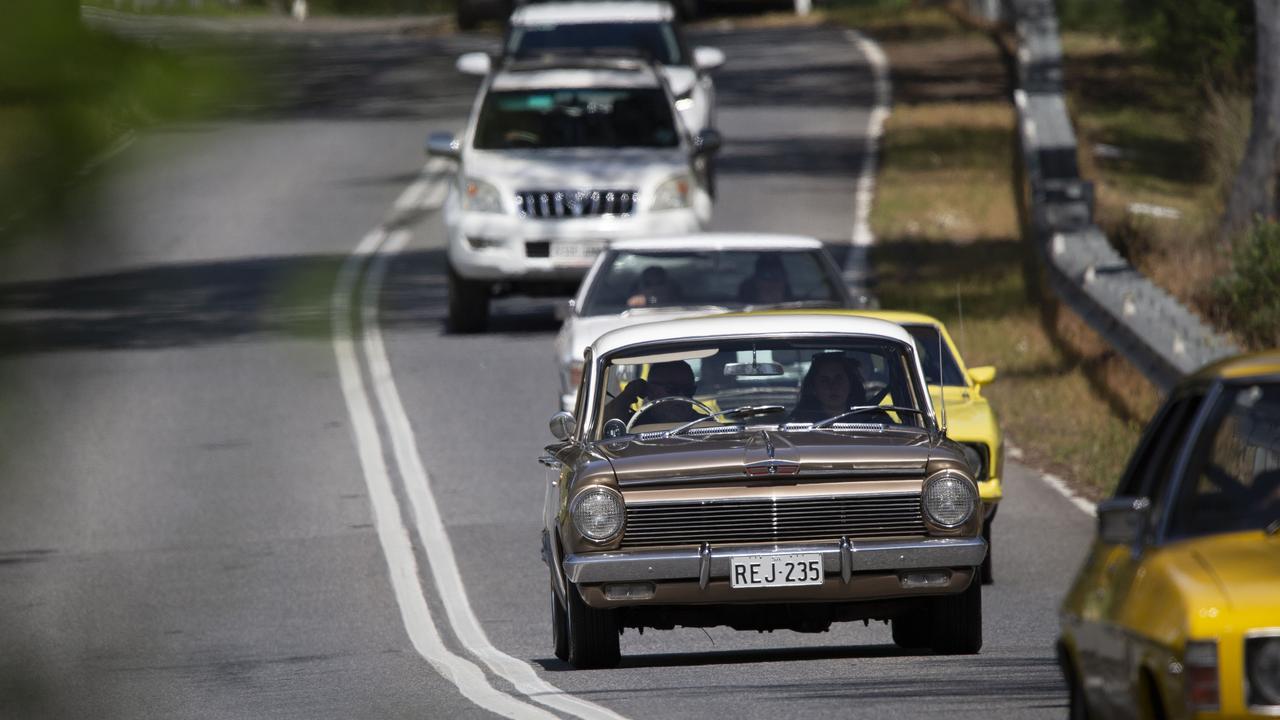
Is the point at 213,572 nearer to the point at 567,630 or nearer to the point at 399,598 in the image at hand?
the point at 399,598

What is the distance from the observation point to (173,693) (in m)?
9.20

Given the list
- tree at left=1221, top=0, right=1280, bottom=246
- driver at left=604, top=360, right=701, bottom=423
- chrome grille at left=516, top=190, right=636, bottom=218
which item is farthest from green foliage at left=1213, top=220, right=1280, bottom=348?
driver at left=604, top=360, right=701, bottom=423

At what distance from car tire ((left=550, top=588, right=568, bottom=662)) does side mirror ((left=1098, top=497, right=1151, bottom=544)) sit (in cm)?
460

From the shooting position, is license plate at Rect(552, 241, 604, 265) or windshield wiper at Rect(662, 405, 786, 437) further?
license plate at Rect(552, 241, 604, 265)

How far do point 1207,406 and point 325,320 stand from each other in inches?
128

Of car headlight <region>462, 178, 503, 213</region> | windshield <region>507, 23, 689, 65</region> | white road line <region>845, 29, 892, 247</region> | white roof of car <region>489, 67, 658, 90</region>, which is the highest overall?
white roof of car <region>489, 67, 658, 90</region>

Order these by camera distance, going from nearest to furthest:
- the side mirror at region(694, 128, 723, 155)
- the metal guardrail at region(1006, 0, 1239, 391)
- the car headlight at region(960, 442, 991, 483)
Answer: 1. the car headlight at region(960, 442, 991, 483)
2. the metal guardrail at region(1006, 0, 1239, 391)
3. the side mirror at region(694, 128, 723, 155)

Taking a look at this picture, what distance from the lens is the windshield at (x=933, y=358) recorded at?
1337cm

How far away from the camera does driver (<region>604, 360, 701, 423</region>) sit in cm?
1031

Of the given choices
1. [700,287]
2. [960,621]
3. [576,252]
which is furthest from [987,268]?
[960,621]

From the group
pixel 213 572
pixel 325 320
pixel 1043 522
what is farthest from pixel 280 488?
pixel 325 320

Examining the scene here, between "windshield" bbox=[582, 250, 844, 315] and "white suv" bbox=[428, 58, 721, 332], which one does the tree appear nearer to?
"white suv" bbox=[428, 58, 721, 332]

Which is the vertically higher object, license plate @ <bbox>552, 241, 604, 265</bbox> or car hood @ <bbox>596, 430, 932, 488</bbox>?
car hood @ <bbox>596, 430, 932, 488</bbox>

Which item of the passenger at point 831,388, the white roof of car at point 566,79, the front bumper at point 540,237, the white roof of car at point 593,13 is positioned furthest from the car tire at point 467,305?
the passenger at point 831,388
